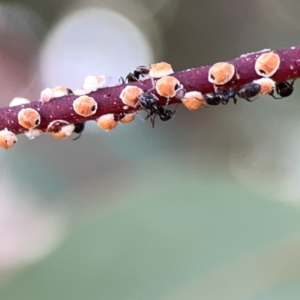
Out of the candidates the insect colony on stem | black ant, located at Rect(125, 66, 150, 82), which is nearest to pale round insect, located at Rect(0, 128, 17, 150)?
the insect colony on stem

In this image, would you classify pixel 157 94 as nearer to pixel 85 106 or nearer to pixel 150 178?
pixel 85 106

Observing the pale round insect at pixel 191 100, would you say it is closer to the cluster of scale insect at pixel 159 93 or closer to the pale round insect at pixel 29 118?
the cluster of scale insect at pixel 159 93

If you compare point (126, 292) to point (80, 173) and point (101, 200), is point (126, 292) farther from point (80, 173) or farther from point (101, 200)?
point (80, 173)

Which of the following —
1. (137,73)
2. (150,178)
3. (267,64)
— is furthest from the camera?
(150,178)

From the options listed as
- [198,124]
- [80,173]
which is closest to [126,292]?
[80,173]

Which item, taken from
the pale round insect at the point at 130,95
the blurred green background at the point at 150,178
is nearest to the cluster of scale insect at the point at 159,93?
the pale round insect at the point at 130,95

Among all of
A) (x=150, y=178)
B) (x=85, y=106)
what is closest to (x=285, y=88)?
(x=85, y=106)
